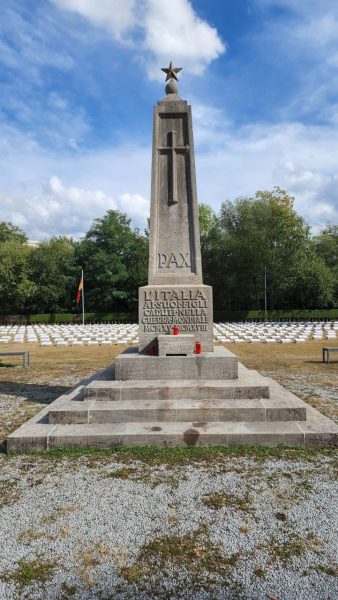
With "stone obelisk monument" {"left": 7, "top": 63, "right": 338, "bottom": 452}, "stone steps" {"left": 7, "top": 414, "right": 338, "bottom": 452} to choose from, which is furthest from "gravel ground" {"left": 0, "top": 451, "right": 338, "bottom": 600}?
"stone obelisk monument" {"left": 7, "top": 63, "right": 338, "bottom": 452}

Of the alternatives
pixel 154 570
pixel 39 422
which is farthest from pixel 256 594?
pixel 39 422

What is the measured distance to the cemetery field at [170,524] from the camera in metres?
2.50

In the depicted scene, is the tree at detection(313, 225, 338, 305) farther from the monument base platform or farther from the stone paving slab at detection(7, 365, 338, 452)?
the stone paving slab at detection(7, 365, 338, 452)

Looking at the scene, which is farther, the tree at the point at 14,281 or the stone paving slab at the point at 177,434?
the tree at the point at 14,281

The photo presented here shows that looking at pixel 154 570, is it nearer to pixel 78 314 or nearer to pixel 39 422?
pixel 39 422

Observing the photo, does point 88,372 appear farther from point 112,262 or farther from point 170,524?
point 112,262

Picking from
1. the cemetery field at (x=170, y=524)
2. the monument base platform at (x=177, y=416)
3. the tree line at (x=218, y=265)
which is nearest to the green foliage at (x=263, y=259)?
the tree line at (x=218, y=265)

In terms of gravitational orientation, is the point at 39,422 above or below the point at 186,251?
below

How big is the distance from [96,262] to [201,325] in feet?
110

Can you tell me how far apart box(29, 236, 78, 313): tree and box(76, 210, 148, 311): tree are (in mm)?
1662

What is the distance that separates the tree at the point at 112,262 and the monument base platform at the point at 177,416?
32.7 m

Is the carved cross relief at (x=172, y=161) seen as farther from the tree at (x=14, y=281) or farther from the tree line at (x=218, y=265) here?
the tree at (x=14, y=281)

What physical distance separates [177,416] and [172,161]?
5.04 metres

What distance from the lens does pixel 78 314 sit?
129 feet
